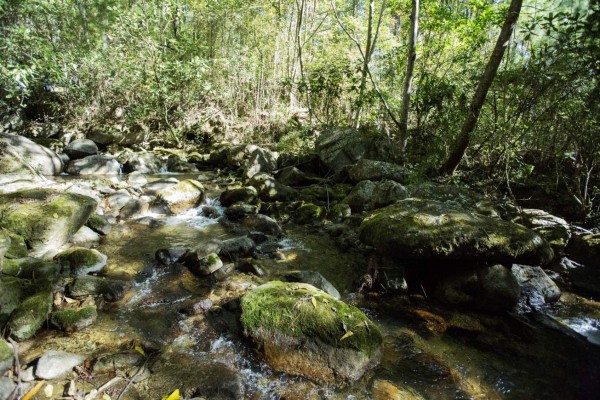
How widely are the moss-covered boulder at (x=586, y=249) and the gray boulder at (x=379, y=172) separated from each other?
10.6ft

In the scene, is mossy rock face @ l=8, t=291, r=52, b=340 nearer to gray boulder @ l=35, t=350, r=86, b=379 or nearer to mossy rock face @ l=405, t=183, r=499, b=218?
gray boulder @ l=35, t=350, r=86, b=379

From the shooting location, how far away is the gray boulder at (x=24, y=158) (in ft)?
23.4

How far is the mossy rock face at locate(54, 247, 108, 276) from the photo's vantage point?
4.36m

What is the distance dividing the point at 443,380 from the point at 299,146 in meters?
8.61

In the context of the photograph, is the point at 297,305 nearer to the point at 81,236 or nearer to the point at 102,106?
the point at 81,236

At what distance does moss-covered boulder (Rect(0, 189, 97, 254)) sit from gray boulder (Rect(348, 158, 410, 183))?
221 inches

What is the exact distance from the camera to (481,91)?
6488mm

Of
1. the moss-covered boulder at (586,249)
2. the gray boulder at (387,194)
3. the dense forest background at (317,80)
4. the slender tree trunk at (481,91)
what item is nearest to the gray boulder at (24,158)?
the dense forest background at (317,80)

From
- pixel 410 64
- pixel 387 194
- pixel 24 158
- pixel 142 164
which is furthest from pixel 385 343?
pixel 142 164

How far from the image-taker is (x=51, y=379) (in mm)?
2701

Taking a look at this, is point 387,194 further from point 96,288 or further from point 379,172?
point 96,288

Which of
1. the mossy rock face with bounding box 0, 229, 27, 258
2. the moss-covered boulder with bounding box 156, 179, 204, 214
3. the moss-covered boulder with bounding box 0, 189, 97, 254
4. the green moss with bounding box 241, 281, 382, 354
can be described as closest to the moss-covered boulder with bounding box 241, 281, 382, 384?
the green moss with bounding box 241, 281, 382, 354

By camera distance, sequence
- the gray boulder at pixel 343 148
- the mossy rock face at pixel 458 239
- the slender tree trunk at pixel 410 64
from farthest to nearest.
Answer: the gray boulder at pixel 343 148 → the slender tree trunk at pixel 410 64 → the mossy rock face at pixel 458 239

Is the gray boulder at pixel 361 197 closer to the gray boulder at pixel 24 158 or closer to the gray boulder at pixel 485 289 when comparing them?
the gray boulder at pixel 485 289
